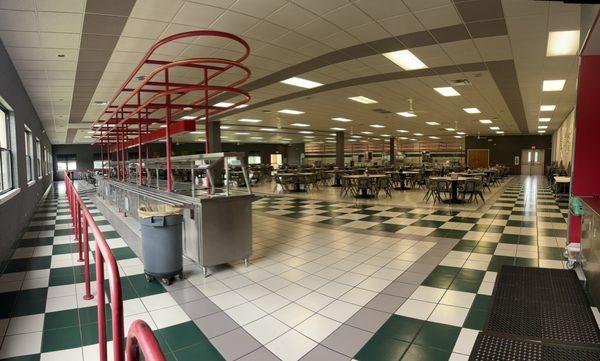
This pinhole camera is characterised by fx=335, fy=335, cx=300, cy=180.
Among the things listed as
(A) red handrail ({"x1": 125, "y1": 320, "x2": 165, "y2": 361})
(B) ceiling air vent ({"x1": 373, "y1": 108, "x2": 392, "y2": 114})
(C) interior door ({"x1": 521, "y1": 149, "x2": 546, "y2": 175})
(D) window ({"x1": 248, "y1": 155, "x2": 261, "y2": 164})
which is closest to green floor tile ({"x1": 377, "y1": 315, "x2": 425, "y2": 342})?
(A) red handrail ({"x1": 125, "y1": 320, "x2": 165, "y2": 361})

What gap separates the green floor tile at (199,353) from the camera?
83.4 inches

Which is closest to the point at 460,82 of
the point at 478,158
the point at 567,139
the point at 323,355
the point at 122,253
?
the point at 323,355

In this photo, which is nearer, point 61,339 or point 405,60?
point 61,339

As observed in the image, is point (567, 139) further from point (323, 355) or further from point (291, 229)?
point (323, 355)

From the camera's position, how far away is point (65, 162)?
2666cm

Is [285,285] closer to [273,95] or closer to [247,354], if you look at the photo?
[247,354]

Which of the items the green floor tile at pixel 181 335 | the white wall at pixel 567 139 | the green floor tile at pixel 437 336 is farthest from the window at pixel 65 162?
the white wall at pixel 567 139

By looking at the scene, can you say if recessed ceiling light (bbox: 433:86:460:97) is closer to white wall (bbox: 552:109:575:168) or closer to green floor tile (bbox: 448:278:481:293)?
white wall (bbox: 552:109:575:168)

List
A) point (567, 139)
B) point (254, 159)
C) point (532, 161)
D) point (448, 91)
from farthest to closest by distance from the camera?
point (254, 159), point (532, 161), point (567, 139), point (448, 91)

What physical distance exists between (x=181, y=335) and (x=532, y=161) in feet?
91.8

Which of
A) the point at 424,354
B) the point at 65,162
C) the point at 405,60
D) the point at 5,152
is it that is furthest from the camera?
the point at 65,162

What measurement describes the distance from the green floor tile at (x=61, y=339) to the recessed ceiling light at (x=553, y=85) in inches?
372

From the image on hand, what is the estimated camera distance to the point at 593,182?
12.0 feet

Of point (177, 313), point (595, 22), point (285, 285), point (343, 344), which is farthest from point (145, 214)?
point (595, 22)
